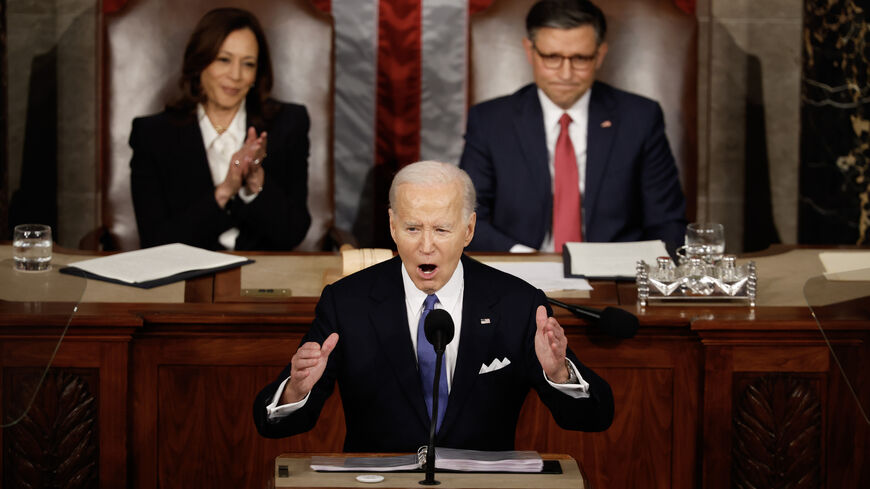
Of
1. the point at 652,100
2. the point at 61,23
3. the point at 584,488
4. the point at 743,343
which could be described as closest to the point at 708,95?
the point at 652,100

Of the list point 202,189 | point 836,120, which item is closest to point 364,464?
point 202,189

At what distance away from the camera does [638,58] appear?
15.2ft

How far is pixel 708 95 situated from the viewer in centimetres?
469

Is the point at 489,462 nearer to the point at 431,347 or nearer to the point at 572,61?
the point at 431,347

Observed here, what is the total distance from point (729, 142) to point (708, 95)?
1.61 ft

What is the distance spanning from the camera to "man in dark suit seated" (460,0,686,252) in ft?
14.6

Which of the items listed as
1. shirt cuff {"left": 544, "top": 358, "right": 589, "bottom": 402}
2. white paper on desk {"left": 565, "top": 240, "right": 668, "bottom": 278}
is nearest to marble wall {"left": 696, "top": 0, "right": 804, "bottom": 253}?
white paper on desk {"left": 565, "top": 240, "right": 668, "bottom": 278}

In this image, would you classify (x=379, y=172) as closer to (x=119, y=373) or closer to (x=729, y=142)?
(x=729, y=142)

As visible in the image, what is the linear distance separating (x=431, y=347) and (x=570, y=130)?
88.4 inches

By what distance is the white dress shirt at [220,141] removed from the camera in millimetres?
4609

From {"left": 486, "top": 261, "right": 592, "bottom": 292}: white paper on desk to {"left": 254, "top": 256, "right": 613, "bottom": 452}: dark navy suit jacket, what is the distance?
72cm

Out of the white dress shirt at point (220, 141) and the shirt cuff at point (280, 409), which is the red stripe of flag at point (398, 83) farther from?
the shirt cuff at point (280, 409)

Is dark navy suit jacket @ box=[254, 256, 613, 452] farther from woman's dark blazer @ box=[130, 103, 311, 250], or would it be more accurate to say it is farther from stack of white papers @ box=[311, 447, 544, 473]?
woman's dark blazer @ box=[130, 103, 311, 250]

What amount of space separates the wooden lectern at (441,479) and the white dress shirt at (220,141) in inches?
105
